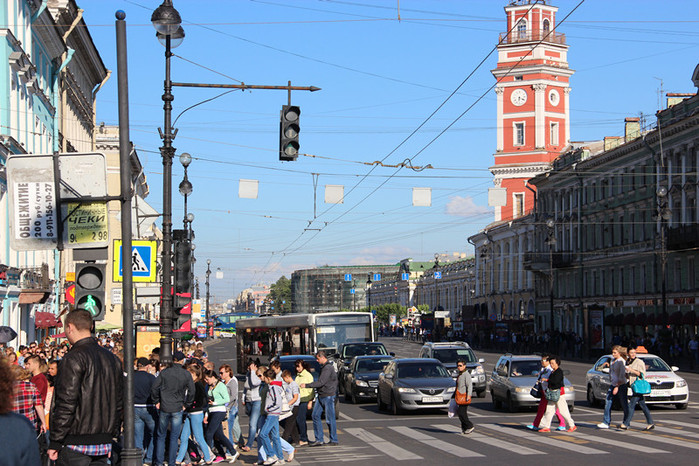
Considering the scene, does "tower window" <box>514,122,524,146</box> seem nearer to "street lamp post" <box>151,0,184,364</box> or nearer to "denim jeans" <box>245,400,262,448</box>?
"street lamp post" <box>151,0,184,364</box>

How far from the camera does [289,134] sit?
61.5ft

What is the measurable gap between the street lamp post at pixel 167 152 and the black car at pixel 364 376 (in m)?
10.4

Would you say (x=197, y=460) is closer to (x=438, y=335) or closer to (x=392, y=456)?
(x=392, y=456)

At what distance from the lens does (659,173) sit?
210ft

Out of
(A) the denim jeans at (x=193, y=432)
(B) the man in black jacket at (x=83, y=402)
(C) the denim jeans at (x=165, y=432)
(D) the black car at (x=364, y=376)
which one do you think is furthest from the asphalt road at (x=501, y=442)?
(B) the man in black jacket at (x=83, y=402)

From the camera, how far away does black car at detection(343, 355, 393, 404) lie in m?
30.6

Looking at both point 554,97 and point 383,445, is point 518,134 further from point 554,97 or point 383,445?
point 383,445

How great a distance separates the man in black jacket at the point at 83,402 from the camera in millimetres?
8117

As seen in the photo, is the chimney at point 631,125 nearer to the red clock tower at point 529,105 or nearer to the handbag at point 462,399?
the red clock tower at point 529,105

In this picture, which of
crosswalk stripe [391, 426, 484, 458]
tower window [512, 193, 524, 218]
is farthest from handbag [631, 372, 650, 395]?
tower window [512, 193, 524, 218]

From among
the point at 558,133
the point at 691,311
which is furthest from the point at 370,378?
the point at 558,133

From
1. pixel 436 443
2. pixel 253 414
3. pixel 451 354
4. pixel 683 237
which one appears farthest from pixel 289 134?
pixel 683 237

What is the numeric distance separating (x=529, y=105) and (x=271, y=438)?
3511 inches

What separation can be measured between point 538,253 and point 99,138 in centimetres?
3934
